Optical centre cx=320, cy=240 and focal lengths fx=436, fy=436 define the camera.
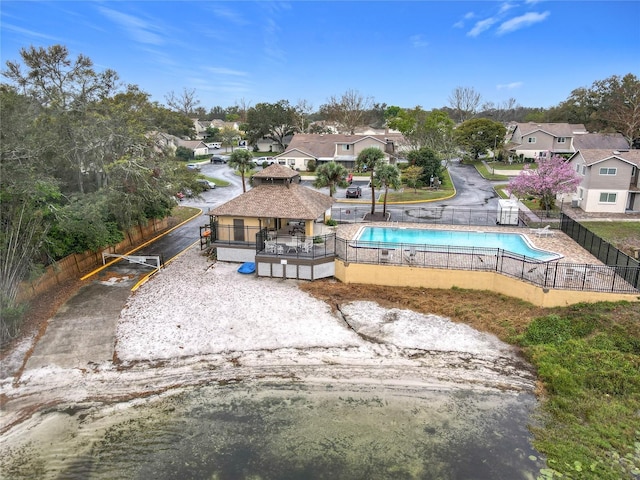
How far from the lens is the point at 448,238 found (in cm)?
3117

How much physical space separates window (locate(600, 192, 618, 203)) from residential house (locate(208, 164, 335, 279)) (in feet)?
90.7

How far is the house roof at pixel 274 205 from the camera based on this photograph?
27.0m

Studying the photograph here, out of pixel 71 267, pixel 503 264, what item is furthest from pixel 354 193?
pixel 71 267

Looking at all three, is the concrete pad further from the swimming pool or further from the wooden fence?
the swimming pool

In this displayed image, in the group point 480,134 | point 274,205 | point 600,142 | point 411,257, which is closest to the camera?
point 411,257

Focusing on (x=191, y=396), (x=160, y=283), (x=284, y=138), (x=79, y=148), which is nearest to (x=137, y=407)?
(x=191, y=396)

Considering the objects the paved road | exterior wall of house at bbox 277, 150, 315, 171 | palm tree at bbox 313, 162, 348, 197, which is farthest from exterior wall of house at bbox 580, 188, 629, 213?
exterior wall of house at bbox 277, 150, 315, 171

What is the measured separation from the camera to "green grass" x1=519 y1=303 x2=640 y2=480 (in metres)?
12.3

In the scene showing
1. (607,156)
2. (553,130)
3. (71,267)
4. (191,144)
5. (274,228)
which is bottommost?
(71,267)

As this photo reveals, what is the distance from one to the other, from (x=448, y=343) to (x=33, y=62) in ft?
94.3

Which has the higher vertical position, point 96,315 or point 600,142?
point 600,142

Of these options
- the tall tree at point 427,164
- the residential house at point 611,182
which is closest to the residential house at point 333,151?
the tall tree at point 427,164

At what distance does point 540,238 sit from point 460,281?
437 inches

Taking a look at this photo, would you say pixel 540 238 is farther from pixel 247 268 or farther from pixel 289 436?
pixel 289 436
